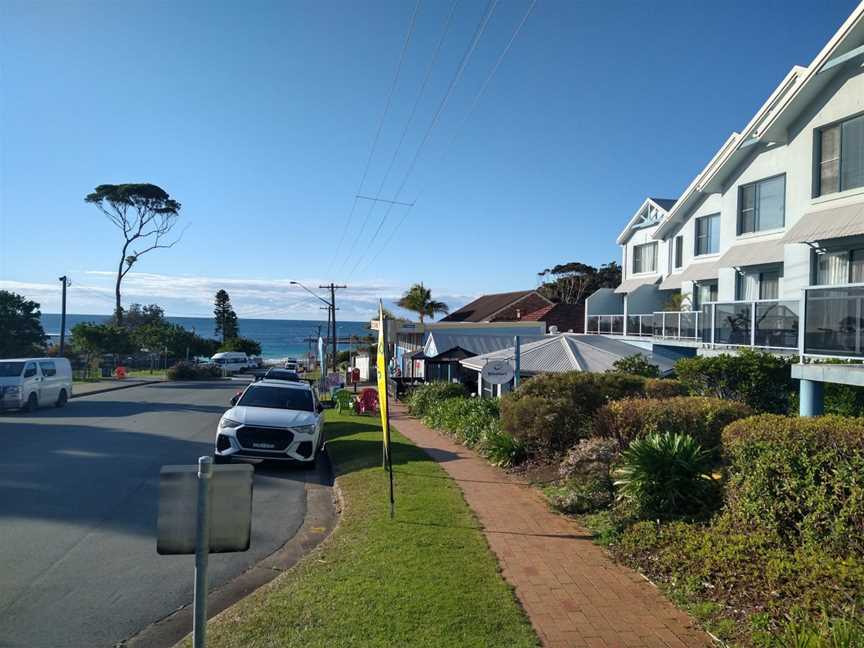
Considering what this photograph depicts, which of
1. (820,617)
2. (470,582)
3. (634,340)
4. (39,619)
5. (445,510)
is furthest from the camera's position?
(634,340)

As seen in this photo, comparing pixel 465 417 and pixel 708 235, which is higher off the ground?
pixel 708 235

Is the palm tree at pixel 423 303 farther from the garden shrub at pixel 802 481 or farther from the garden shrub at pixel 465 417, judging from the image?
the garden shrub at pixel 802 481

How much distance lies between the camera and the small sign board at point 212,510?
12.1ft

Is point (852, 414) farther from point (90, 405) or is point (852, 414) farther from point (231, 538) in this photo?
point (90, 405)

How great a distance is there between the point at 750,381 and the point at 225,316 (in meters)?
97.5

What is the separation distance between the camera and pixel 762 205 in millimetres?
20453

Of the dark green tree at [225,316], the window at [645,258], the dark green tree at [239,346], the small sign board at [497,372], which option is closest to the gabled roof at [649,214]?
the window at [645,258]

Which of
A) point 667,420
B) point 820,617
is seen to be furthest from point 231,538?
point 667,420

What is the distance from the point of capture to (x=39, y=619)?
19.3 ft

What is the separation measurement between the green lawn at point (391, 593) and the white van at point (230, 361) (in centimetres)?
5477

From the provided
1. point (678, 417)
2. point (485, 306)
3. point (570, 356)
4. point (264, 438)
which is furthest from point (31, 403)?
point (485, 306)

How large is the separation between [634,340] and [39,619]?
22610 mm

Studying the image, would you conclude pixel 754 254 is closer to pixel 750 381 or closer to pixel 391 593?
pixel 750 381

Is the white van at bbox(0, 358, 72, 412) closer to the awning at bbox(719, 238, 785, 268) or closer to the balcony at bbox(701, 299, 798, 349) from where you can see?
the balcony at bbox(701, 299, 798, 349)
